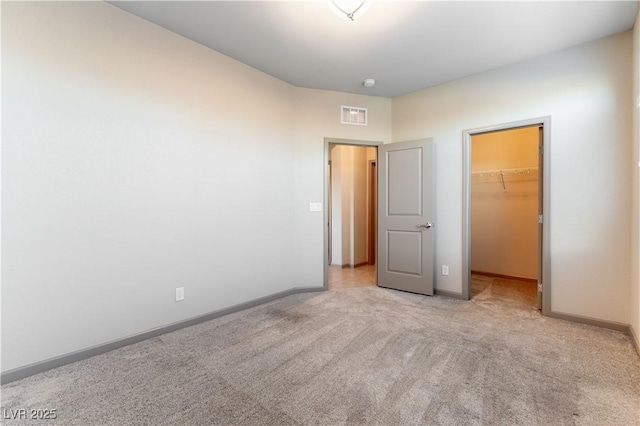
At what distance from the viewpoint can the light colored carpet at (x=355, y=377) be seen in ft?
4.93

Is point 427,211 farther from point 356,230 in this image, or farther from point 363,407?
point 363,407

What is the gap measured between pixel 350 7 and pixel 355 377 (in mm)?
2530

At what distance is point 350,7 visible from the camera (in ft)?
6.24

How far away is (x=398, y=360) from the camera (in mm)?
2033

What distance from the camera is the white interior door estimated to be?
3584 millimetres

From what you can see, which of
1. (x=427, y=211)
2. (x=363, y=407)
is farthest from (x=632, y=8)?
(x=363, y=407)

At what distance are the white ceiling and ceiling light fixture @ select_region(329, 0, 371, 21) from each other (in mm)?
256

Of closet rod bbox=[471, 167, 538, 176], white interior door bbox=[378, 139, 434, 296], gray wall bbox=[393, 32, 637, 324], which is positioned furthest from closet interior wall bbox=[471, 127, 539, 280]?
white interior door bbox=[378, 139, 434, 296]

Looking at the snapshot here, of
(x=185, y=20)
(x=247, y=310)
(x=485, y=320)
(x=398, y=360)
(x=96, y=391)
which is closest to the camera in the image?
(x=96, y=391)

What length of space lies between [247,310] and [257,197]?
4.23ft

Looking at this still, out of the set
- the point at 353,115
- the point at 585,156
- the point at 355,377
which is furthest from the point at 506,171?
the point at 355,377

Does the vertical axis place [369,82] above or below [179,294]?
above

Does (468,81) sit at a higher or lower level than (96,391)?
higher

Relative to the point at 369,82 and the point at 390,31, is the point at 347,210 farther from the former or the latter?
the point at 390,31
